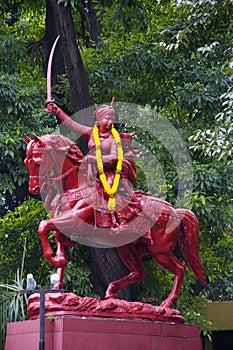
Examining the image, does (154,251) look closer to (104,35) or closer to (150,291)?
(150,291)

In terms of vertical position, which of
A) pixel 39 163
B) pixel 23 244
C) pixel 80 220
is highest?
pixel 39 163

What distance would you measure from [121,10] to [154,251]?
5.52 m

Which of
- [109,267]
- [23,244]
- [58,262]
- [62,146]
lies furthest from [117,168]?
[23,244]

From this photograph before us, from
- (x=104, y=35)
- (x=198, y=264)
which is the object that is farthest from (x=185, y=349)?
(x=104, y=35)

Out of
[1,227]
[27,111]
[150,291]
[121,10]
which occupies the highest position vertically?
[121,10]

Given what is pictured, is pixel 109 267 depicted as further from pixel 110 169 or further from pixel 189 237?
pixel 110 169

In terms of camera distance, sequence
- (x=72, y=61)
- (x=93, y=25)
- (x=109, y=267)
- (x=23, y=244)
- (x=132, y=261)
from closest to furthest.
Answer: (x=132, y=261) → (x=109, y=267) → (x=72, y=61) → (x=23, y=244) → (x=93, y=25)

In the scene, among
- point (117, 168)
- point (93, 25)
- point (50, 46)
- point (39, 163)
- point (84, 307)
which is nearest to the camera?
point (84, 307)

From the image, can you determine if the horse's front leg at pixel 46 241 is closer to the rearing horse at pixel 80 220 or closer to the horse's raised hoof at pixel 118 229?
the rearing horse at pixel 80 220

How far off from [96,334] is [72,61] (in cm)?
547

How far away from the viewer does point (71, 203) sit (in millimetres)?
9867

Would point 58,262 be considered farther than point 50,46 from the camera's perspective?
No

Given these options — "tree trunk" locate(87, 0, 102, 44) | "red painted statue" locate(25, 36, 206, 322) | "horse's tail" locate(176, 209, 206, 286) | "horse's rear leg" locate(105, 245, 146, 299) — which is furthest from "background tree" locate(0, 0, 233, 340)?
"red painted statue" locate(25, 36, 206, 322)

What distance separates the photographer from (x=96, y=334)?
906cm
